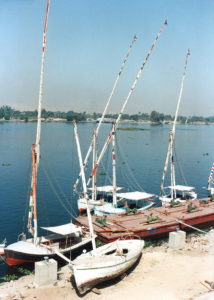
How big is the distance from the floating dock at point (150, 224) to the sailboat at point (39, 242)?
265 centimetres

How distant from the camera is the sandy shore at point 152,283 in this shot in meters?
22.1

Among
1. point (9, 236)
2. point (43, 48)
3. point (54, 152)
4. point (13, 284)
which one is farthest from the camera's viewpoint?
point (54, 152)

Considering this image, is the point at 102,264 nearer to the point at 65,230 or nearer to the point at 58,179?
the point at 65,230

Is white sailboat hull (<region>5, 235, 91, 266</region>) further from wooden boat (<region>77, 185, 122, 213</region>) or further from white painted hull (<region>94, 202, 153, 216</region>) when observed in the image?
wooden boat (<region>77, 185, 122, 213</region>)

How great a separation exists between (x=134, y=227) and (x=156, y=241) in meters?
3.74

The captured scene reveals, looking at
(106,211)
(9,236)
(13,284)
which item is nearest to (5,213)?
(9,236)

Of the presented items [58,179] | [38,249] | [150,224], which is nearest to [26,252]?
[38,249]

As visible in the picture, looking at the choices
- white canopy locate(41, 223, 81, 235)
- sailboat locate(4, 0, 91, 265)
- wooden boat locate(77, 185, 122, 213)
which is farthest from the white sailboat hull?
wooden boat locate(77, 185, 122, 213)

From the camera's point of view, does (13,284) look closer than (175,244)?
Yes

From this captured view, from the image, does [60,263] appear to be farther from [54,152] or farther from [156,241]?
[54,152]

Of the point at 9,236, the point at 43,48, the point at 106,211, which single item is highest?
the point at 43,48

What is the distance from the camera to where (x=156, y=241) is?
36.0 meters

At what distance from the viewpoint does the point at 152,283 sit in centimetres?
2372

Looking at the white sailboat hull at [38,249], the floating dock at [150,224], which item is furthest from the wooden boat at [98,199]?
the white sailboat hull at [38,249]
